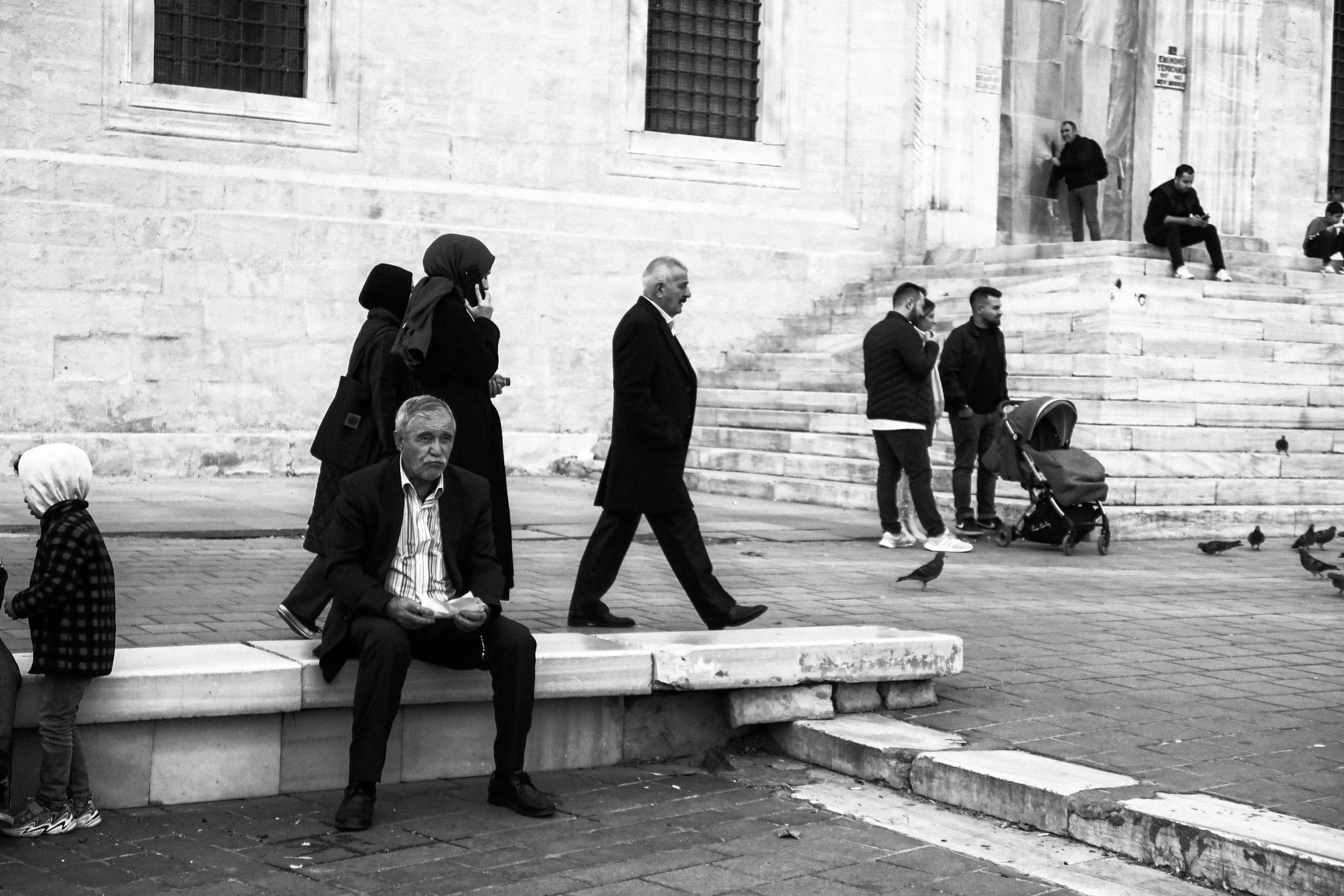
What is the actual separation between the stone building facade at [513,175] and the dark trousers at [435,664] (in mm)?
10908

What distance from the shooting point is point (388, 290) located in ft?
23.6

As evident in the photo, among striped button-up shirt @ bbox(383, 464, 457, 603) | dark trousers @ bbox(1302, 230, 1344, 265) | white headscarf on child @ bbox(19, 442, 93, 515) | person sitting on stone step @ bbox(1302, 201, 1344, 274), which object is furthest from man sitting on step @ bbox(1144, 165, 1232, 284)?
white headscarf on child @ bbox(19, 442, 93, 515)

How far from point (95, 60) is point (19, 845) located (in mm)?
12247

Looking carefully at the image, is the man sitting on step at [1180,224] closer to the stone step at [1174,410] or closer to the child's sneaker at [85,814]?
the stone step at [1174,410]

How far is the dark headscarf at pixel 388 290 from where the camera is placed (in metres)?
7.21

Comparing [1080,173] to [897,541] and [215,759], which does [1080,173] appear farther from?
[215,759]

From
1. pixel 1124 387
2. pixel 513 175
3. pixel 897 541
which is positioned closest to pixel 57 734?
pixel 897 541

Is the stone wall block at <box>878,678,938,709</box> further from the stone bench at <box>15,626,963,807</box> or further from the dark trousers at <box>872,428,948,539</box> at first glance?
the dark trousers at <box>872,428,948,539</box>

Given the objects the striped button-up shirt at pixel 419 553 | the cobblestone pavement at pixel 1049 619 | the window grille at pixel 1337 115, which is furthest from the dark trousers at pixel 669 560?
the window grille at pixel 1337 115

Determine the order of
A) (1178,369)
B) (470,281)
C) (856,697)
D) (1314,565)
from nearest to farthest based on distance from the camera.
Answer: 1. (856,697)
2. (470,281)
3. (1314,565)
4. (1178,369)

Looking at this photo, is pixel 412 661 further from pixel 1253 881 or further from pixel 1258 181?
pixel 1258 181

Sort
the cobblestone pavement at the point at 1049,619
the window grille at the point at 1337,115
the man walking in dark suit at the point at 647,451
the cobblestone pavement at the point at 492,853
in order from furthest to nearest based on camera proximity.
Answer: the window grille at the point at 1337,115 → the man walking in dark suit at the point at 647,451 → the cobblestone pavement at the point at 1049,619 → the cobblestone pavement at the point at 492,853

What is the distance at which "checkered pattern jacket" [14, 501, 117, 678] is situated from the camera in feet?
16.5

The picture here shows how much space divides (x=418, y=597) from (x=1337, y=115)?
73.6ft
